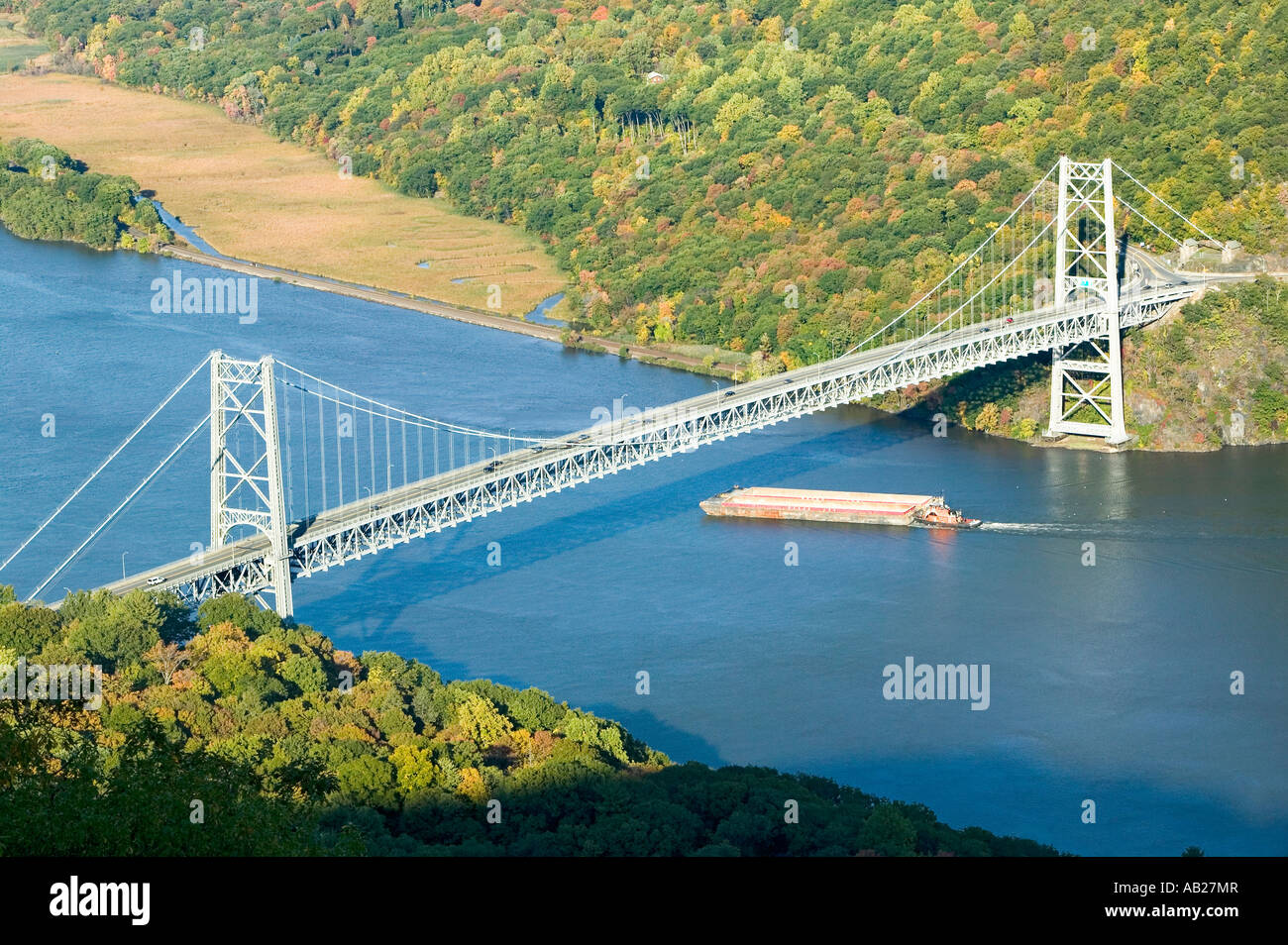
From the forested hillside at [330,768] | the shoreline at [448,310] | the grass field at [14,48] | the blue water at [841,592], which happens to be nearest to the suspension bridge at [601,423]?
the blue water at [841,592]

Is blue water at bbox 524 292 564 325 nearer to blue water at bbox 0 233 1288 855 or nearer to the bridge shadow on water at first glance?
blue water at bbox 0 233 1288 855

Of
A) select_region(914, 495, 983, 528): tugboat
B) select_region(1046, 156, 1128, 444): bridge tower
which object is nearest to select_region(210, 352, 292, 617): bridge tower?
select_region(914, 495, 983, 528): tugboat

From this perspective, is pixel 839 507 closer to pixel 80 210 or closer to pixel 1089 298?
pixel 1089 298

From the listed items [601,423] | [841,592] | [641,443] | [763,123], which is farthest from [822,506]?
[763,123]

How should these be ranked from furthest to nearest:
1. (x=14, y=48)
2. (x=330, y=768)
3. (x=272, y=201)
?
(x=14, y=48)
(x=272, y=201)
(x=330, y=768)

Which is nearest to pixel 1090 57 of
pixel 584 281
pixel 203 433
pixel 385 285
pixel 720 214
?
pixel 720 214

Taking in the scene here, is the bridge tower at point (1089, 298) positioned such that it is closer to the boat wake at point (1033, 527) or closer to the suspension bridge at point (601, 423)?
the suspension bridge at point (601, 423)
